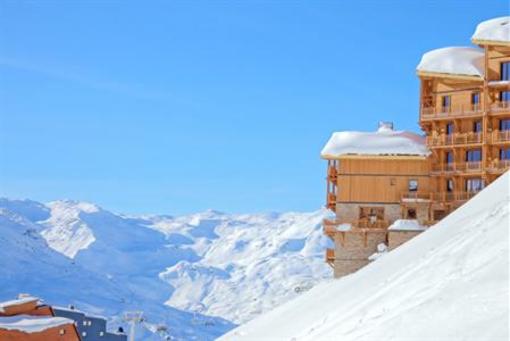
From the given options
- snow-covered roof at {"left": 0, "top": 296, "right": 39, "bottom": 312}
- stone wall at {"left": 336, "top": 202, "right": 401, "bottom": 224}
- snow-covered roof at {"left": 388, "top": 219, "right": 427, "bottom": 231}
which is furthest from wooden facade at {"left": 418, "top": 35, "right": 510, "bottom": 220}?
snow-covered roof at {"left": 0, "top": 296, "right": 39, "bottom": 312}

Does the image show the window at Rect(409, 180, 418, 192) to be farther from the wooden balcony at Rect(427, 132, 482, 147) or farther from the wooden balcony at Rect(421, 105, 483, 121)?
the wooden balcony at Rect(421, 105, 483, 121)

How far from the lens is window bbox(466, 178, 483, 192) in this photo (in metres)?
58.3

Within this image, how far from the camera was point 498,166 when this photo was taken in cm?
5719

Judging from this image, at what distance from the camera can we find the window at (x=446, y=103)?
60.3 m

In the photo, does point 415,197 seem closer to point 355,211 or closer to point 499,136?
point 355,211

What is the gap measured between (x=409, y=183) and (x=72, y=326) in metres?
23.7

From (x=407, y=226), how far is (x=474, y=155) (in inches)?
255

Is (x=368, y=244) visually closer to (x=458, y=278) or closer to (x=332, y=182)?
(x=332, y=182)

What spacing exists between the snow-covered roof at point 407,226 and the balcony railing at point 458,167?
417 cm

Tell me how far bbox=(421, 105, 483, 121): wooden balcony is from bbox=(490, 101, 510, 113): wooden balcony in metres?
0.90

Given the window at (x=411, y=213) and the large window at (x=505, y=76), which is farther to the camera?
the window at (x=411, y=213)

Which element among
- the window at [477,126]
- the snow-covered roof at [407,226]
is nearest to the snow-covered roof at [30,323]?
the snow-covered roof at [407,226]

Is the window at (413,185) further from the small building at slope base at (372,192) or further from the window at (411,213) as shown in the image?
the window at (411,213)

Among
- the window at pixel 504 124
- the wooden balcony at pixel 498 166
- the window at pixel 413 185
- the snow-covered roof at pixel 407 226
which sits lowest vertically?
the snow-covered roof at pixel 407 226
